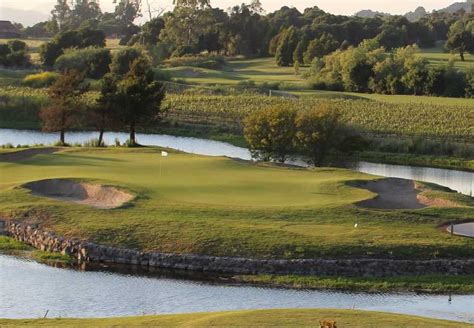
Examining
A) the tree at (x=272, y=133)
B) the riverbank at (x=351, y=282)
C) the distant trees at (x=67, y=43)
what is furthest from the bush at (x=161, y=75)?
the riverbank at (x=351, y=282)

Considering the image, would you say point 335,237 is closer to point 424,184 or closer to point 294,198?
point 294,198

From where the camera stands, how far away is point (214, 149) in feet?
235

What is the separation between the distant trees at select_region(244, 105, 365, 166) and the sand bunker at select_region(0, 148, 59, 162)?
13.9m

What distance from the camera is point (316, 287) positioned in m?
31.1

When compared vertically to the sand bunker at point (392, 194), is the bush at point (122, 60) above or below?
above

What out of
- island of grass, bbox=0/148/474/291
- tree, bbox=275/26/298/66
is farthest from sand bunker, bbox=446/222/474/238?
tree, bbox=275/26/298/66

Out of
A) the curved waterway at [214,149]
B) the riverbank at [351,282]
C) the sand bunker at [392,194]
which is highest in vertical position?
the sand bunker at [392,194]

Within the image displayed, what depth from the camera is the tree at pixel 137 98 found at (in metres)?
65.2

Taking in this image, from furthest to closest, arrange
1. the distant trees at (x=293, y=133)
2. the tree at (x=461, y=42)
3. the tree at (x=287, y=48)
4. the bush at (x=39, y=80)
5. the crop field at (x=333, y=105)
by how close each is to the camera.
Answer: the tree at (x=287, y=48) < the tree at (x=461, y=42) < the bush at (x=39, y=80) < the crop field at (x=333, y=105) < the distant trees at (x=293, y=133)

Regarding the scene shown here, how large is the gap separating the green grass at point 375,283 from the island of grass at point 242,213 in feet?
1.31

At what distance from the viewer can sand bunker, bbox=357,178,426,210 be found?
134 ft

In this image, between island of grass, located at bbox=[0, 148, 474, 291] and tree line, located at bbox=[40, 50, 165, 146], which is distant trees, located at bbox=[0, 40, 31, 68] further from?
island of grass, located at bbox=[0, 148, 474, 291]

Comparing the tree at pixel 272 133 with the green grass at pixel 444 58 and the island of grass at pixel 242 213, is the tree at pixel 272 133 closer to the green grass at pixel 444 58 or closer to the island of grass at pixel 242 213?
the island of grass at pixel 242 213

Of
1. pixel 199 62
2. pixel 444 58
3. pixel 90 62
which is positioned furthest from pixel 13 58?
pixel 444 58
